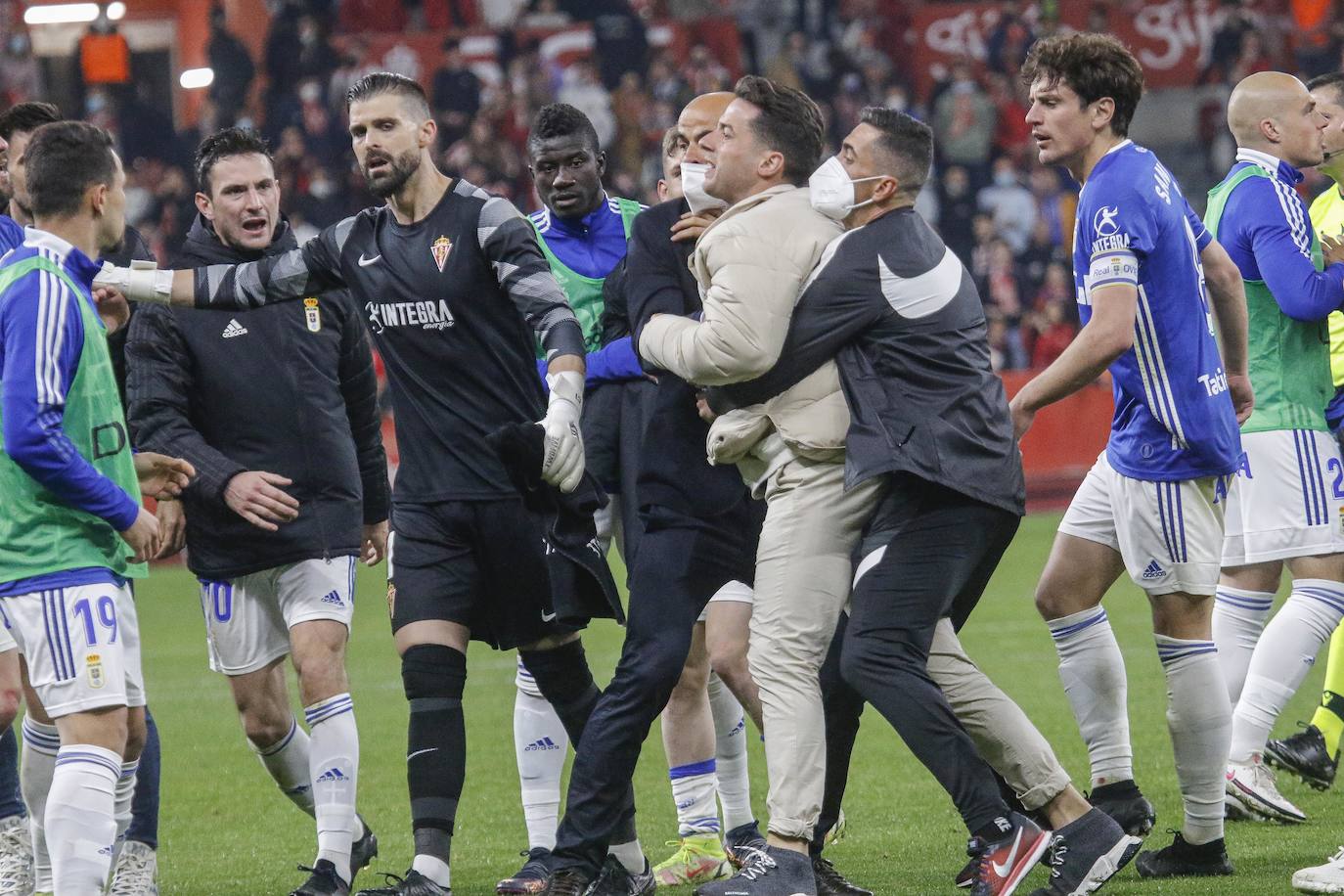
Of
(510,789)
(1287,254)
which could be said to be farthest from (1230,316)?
(510,789)

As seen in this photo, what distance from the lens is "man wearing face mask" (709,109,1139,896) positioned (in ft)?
15.2

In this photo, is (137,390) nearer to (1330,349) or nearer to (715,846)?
(715,846)

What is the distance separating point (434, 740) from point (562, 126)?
7.42 ft

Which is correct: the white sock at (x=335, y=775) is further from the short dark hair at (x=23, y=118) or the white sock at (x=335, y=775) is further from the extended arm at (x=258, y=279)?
the short dark hair at (x=23, y=118)

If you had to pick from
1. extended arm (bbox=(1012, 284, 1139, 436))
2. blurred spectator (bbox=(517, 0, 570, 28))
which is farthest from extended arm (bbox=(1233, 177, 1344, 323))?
blurred spectator (bbox=(517, 0, 570, 28))

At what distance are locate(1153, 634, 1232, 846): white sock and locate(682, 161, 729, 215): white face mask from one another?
1.87m

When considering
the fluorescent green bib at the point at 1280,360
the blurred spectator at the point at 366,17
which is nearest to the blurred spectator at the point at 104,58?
the blurred spectator at the point at 366,17

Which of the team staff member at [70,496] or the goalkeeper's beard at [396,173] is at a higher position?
the goalkeeper's beard at [396,173]

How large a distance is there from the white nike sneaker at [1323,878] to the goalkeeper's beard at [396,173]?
3235 mm

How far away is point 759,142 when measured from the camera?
4895 millimetres

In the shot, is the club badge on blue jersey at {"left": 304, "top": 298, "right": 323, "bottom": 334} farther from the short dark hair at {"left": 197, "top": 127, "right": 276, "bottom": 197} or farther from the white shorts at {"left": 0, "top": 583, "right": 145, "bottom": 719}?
the white shorts at {"left": 0, "top": 583, "right": 145, "bottom": 719}

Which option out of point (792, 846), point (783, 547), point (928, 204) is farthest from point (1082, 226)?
point (928, 204)

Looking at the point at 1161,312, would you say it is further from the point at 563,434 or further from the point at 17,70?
the point at 17,70

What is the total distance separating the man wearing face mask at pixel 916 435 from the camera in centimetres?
464
